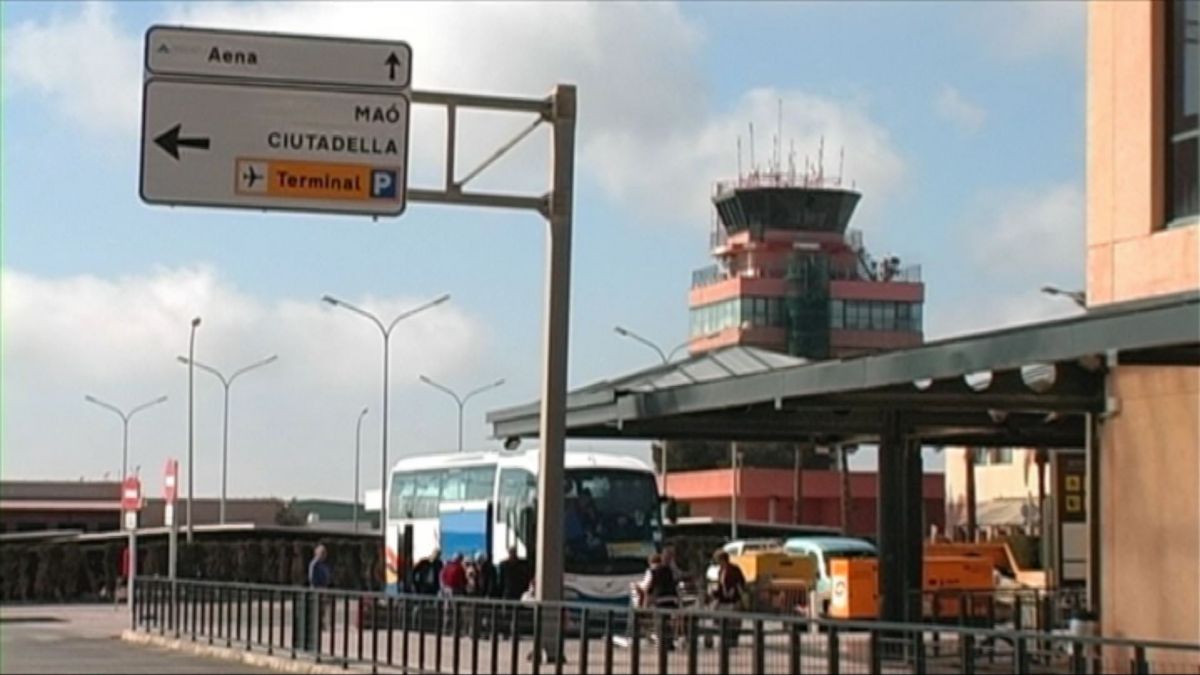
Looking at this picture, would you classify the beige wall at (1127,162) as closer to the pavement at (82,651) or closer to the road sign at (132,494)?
the pavement at (82,651)

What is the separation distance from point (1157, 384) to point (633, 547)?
19.0m

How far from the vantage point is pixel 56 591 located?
224 ft

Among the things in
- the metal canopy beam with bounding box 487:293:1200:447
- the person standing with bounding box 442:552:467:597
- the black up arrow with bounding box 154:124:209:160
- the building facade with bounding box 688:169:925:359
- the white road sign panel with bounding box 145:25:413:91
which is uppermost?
the building facade with bounding box 688:169:925:359

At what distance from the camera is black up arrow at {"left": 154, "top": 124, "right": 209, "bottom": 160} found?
23641mm

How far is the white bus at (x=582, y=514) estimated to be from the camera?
→ 134 ft

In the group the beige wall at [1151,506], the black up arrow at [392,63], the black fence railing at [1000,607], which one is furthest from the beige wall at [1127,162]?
the black up arrow at [392,63]

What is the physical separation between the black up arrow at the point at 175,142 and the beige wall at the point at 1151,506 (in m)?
10.5

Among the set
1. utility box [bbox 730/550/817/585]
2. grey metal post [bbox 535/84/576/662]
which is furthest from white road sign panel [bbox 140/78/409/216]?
utility box [bbox 730/550/817/585]

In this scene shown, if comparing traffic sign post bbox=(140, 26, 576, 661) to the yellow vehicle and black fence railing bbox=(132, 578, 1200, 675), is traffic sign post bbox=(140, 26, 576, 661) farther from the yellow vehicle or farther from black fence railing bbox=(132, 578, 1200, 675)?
the yellow vehicle

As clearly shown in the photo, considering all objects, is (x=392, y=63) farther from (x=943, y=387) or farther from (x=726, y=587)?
(x=726, y=587)

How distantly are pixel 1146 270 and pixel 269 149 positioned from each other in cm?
957

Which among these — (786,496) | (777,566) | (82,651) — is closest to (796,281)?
(786,496)

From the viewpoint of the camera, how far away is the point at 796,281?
5773 inches

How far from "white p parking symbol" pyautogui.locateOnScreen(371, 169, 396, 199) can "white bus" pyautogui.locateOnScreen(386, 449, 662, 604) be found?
16.2 m
